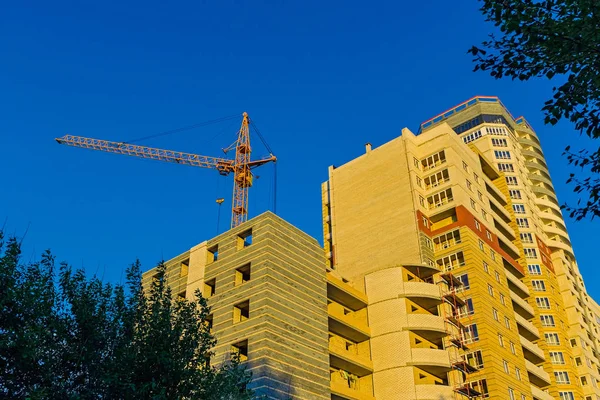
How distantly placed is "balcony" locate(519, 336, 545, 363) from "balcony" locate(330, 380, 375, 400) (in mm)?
23146

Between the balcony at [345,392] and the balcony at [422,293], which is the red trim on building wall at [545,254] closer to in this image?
the balcony at [422,293]

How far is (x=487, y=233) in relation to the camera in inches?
2832

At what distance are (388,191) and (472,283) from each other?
16.2m

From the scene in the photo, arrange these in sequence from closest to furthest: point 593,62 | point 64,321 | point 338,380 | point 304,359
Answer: point 593,62
point 64,321
point 304,359
point 338,380

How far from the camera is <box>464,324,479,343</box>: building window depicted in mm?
60375

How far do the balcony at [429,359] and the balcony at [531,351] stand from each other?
16020 mm

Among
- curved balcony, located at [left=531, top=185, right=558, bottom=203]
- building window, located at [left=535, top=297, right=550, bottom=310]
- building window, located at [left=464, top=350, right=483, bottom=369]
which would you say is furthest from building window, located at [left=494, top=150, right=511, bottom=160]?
building window, located at [left=464, top=350, right=483, bottom=369]

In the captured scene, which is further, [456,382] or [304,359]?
[456,382]

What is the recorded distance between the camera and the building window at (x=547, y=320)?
8438 cm

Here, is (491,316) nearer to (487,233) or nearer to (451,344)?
(451,344)

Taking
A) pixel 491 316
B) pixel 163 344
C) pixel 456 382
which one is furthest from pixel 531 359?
pixel 163 344

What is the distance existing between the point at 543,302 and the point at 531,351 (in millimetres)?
17838

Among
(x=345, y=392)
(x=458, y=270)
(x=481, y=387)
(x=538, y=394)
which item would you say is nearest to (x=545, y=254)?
(x=538, y=394)

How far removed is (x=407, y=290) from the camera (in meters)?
59.1
